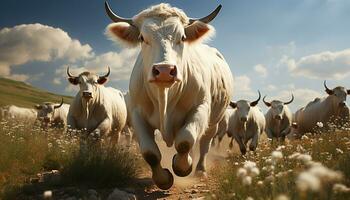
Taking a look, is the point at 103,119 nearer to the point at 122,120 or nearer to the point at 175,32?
the point at 122,120

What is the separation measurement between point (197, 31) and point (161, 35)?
0.94 m

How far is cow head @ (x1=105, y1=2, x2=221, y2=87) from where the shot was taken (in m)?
5.05

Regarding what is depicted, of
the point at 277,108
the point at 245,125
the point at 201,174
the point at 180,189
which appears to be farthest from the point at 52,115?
the point at 180,189

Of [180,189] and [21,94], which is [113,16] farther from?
[21,94]

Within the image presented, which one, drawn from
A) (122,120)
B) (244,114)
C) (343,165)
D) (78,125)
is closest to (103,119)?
(78,125)

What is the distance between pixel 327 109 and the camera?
17.6 meters

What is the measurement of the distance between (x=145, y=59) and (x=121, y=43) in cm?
80

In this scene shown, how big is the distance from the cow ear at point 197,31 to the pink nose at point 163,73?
1.57 metres

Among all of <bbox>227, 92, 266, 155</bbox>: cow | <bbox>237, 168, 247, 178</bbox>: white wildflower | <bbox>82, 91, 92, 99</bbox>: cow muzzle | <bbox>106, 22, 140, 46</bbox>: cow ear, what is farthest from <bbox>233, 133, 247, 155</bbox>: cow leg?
<bbox>237, 168, 247, 178</bbox>: white wildflower

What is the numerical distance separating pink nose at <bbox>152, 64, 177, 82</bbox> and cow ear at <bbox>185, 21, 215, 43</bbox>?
5.15 feet

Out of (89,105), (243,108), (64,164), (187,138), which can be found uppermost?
(243,108)

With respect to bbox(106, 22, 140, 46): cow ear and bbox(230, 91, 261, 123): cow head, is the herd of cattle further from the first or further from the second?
bbox(230, 91, 261, 123): cow head

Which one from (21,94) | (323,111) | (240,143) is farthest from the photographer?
(21,94)

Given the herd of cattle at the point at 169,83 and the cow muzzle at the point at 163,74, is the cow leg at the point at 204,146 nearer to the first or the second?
the herd of cattle at the point at 169,83
